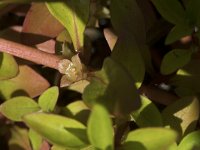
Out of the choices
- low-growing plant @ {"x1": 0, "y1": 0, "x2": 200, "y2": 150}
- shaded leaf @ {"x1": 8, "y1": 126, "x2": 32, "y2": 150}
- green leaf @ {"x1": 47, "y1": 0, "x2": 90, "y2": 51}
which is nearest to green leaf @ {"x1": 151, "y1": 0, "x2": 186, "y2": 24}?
low-growing plant @ {"x1": 0, "y1": 0, "x2": 200, "y2": 150}

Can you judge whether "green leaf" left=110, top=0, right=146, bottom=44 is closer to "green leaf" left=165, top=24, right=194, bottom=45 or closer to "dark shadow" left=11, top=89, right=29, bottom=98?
"green leaf" left=165, top=24, right=194, bottom=45

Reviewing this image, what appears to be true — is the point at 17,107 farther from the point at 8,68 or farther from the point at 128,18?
the point at 128,18

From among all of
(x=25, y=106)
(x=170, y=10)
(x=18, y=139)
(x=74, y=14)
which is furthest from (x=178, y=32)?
(x=18, y=139)

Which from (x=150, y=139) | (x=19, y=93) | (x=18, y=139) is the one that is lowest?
(x=18, y=139)

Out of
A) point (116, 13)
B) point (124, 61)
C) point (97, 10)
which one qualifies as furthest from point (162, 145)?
point (97, 10)

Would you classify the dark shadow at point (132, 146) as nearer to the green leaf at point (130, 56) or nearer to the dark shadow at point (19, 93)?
the green leaf at point (130, 56)

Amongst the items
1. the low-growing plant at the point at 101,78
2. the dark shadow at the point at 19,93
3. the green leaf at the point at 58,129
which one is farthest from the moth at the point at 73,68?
the dark shadow at the point at 19,93
